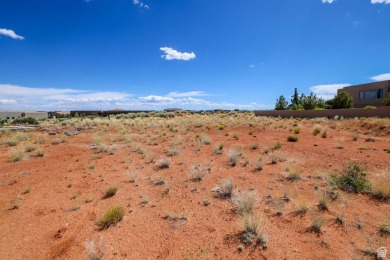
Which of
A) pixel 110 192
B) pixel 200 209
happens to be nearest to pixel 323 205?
pixel 200 209

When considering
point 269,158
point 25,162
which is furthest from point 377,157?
point 25,162

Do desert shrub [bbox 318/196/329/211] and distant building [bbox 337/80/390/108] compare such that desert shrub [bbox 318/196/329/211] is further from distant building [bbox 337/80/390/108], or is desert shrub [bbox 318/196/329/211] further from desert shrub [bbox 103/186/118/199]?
distant building [bbox 337/80/390/108]

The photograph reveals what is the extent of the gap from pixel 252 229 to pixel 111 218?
3.44 m

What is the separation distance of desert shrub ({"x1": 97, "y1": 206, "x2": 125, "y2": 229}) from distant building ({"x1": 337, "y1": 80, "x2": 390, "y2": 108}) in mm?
55546

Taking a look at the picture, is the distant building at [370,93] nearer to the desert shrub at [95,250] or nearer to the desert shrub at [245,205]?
the desert shrub at [245,205]

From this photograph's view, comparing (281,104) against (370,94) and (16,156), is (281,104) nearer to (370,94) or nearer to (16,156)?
(370,94)

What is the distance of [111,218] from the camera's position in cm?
598

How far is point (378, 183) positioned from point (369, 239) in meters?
3.12

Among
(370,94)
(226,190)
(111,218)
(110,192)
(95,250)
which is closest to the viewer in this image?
(95,250)

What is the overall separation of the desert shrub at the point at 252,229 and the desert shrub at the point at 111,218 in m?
3.10

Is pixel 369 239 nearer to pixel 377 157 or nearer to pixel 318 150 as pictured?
pixel 377 157

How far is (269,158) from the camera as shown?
37.7 feet

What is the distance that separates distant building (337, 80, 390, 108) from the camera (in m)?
47.6

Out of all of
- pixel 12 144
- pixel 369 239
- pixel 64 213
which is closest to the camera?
pixel 369 239
